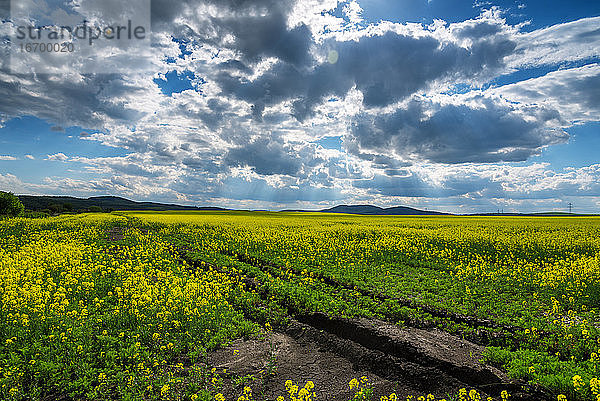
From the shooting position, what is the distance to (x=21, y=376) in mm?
7336

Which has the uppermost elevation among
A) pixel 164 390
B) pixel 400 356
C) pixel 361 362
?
pixel 164 390

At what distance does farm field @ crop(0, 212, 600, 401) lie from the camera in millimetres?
7105

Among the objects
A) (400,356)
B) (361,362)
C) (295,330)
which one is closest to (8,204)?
(295,330)

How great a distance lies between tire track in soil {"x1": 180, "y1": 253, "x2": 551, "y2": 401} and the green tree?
72.1m

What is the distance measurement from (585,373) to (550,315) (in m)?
4.70

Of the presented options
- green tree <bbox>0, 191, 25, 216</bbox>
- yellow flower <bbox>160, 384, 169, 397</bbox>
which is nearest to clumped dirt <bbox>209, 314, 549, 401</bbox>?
yellow flower <bbox>160, 384, 169, 397</bbox>

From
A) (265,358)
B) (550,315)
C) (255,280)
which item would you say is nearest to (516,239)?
(550,315)

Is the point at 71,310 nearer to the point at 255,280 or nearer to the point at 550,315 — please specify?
the point at 255,280

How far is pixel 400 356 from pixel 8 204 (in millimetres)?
76906

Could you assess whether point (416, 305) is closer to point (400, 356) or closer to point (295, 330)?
point (400, 356)

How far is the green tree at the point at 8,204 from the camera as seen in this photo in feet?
205

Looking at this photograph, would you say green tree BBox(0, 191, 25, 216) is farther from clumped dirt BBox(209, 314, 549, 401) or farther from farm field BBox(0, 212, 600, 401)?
clumped dirt BBox(209, 314, 549, 401)

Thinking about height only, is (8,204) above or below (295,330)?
above

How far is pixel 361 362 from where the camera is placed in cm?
830
